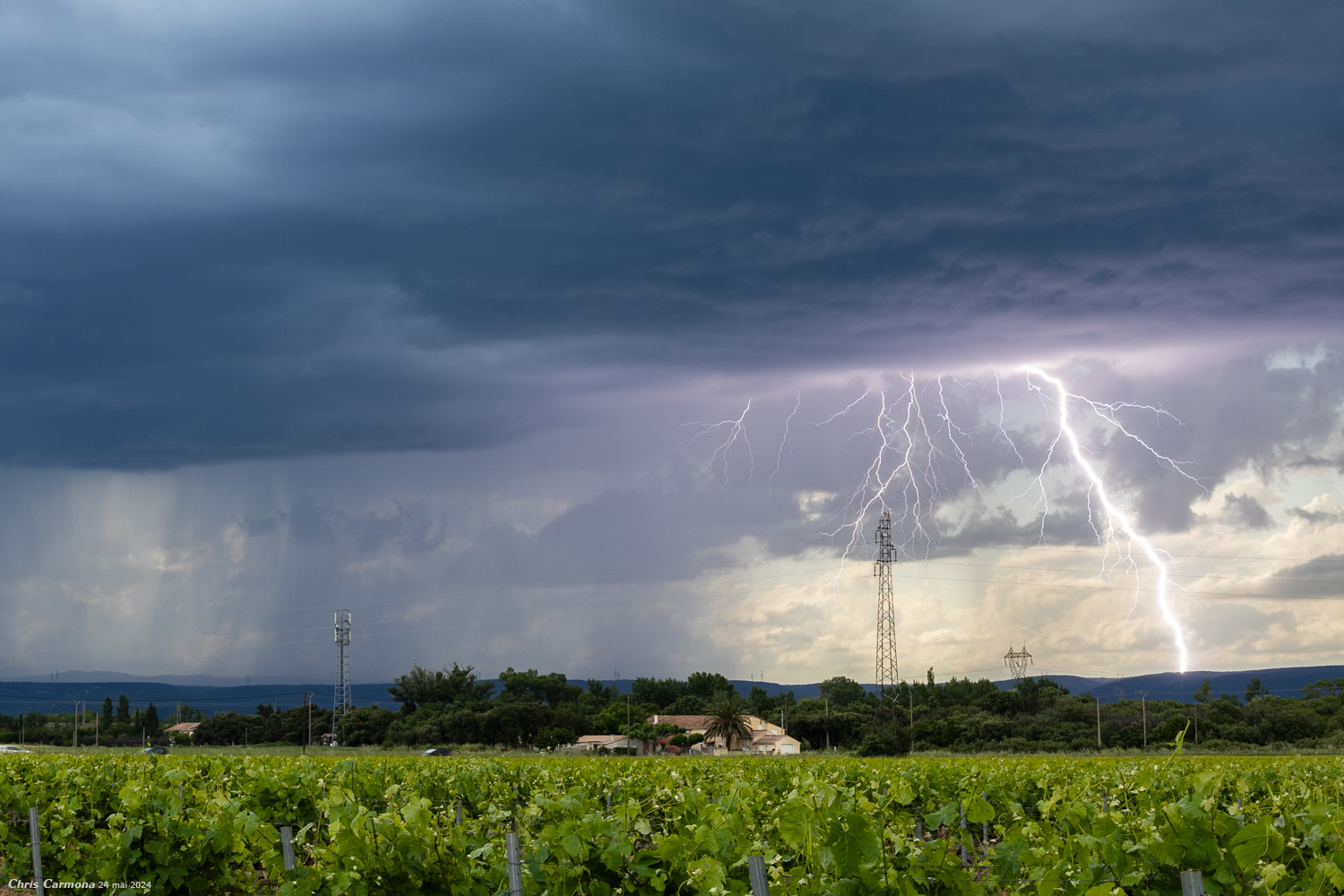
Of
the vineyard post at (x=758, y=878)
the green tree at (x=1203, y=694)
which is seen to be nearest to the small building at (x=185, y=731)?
the green tree at (x=1203, y=694)

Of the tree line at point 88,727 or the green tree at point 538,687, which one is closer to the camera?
the tree line at point 88,727

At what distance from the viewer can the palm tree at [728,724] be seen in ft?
320

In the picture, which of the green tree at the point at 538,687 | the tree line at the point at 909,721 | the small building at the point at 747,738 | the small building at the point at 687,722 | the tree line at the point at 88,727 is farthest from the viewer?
the green tree at the point at 538,687

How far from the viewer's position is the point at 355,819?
6426 millimetres

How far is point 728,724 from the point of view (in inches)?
3841

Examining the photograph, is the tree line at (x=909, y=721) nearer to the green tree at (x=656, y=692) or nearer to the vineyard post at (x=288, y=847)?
the green tree at (x=656, y=692)

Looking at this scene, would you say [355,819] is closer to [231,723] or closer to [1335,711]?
[1335,711]

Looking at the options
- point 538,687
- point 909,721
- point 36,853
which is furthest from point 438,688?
point 36,853

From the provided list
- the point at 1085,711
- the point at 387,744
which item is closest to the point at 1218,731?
the point at 1085,711

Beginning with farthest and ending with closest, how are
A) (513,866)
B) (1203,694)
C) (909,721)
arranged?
(1203,694) → (909,721) → (513,866)

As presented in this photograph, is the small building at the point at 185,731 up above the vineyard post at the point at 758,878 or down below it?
below

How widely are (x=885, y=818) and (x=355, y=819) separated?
348 centimetres

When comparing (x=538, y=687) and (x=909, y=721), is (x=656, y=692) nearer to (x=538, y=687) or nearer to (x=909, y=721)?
(x=538, y=687)

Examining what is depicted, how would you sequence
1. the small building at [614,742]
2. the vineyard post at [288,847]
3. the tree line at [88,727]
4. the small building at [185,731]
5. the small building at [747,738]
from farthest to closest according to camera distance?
1. the tree line at [88,727]
2. the small building at [185,731]
3. the small building at [747,738]
4. the small building at [614,742]
5. the vineyard post at [288,847]
